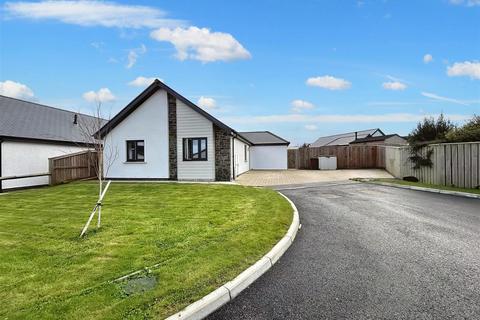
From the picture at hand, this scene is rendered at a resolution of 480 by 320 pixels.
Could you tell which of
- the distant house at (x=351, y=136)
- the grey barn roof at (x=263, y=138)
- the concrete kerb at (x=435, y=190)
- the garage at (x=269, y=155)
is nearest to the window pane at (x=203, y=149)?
the concrete kerb at (x=435, y=190)

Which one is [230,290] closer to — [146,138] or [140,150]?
[146,138]

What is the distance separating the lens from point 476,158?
49.0 ft

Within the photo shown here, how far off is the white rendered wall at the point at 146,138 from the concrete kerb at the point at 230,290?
15271 mm

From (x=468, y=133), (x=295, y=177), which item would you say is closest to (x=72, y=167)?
(x=295, y=177)

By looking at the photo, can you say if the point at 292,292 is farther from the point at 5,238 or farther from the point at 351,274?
the point at 5,238

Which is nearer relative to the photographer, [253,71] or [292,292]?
[292,292]

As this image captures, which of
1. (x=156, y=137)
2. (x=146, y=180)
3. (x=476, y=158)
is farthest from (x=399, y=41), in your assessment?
(x=146, y=180)

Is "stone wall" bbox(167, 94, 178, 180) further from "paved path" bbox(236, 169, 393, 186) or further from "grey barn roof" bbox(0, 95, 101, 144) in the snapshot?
"grey barn roof" bbox(0, 95, 101, 144)

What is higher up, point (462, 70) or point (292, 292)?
point (462, 70)

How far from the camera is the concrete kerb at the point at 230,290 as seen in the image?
3479 millimetres

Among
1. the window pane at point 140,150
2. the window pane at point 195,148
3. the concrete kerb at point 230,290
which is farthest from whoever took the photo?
the window pane at point 140,150

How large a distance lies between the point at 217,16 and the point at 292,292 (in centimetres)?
1413

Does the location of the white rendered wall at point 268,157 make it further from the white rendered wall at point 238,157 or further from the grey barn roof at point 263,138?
the white rendered wall at point 238,157

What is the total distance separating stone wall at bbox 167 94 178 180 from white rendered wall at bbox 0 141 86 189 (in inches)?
339
